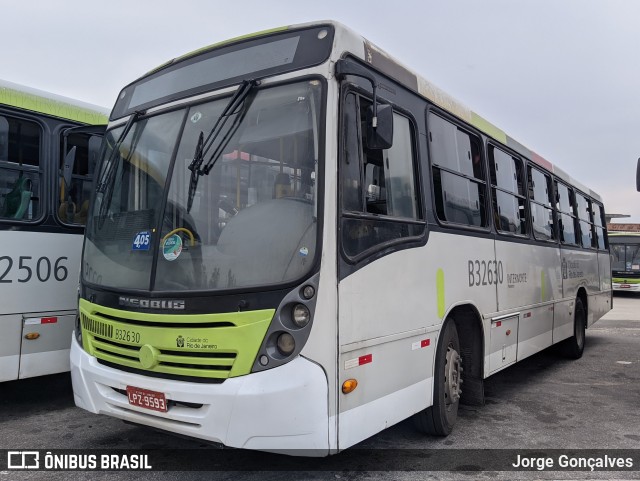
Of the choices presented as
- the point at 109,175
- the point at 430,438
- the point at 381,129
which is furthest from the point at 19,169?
the point at 430,438

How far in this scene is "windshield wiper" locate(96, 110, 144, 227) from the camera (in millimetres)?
4445

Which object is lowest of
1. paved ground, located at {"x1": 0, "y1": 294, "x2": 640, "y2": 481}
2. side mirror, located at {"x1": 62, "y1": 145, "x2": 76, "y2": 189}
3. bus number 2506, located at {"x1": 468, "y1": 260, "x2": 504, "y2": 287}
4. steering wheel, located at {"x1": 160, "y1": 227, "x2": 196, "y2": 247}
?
paved ground, located at {"x1": 0, "y1": 294, "x2": 640, "y2": 481}

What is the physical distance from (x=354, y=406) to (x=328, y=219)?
1.17m

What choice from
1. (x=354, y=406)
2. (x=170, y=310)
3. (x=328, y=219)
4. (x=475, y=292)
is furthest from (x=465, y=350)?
(x=170, y=310)

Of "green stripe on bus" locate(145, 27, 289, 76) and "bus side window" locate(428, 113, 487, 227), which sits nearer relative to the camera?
"green stripe on bus" locate(145, 27, 289, 76)

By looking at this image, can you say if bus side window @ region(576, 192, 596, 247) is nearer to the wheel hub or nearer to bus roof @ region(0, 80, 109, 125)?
the wheel hub

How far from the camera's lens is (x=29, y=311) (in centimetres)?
532

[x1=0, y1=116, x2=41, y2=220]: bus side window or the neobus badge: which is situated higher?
[x1=0, y1=116, x2=41, y2=220]: bus side window

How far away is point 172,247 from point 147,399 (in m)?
0.99

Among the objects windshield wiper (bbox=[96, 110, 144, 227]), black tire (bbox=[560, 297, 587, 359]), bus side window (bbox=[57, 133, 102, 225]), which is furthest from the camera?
black tire (bbox=[560, 297, 587, 359])

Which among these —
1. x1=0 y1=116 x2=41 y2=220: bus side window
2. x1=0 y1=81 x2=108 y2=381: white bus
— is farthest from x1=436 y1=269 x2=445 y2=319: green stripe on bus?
x1=0 y1=116 x2=41 y2=220: bus side window

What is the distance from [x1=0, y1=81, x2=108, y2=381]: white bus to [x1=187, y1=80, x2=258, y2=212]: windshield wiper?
202cm

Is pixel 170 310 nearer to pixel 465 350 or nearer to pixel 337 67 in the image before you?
pixel 337 67

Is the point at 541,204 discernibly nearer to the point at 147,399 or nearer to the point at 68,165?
the point at 68,165
